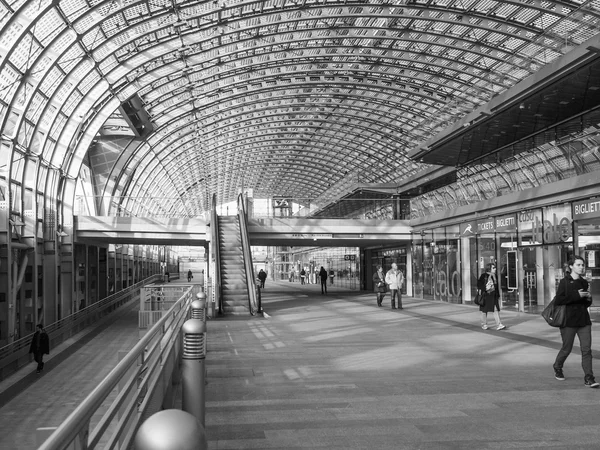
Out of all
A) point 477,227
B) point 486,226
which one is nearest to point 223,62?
point 477,227

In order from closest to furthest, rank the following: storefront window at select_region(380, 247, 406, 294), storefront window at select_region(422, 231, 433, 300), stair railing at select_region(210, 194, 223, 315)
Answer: stair railing at select_region(210, 194, 223, 315)
storefront window at select_region(422, 231, 433, 300)
storefront window at select_region(380, 247, 406, 294)

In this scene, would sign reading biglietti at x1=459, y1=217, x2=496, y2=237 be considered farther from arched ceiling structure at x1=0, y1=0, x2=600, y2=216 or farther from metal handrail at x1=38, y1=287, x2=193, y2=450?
metal handrail at x1=38, y1=287, x2=193, y2=450

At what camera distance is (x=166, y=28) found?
27.9 meters

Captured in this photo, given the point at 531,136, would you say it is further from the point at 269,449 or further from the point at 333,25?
the point at 269,449

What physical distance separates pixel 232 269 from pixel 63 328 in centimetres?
693

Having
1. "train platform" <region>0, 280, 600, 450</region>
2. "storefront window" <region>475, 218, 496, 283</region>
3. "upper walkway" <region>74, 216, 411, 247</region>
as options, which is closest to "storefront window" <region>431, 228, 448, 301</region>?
"storefront window" <region>475, 218, 496, 283</region>

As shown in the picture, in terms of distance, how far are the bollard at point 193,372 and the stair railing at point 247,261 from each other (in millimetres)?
15820

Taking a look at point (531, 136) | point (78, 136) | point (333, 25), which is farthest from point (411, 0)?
point (78, 136)

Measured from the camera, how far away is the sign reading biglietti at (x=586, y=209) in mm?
17334

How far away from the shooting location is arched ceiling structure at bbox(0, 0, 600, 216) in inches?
906

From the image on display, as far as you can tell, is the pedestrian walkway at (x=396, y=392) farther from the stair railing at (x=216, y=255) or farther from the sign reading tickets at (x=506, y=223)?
the sign reading tickets at (x=506, y=223)

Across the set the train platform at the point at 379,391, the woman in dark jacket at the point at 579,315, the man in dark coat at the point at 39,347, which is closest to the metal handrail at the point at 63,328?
the man in dark coat at the point at 39,347

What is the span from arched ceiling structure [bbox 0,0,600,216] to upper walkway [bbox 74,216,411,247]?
125cm

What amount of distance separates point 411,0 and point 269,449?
2536cm
